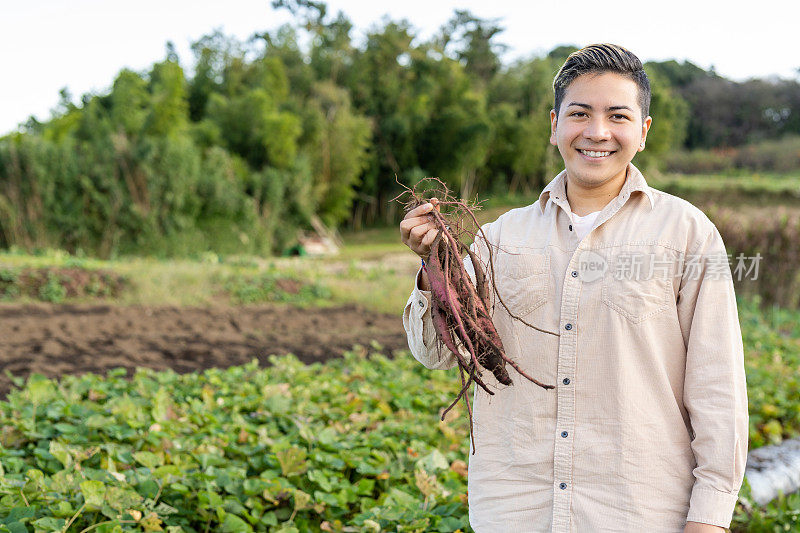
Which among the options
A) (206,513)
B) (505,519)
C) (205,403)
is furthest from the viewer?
(205,403)

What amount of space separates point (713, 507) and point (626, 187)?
0.67 m

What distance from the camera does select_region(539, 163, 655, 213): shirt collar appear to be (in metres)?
1.42

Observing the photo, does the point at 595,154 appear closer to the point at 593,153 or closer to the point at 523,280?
the point at 593,153

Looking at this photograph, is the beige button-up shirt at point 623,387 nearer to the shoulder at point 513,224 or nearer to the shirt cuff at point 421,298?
the shoulder at point 513,224

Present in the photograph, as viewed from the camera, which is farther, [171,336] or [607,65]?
[171,336]

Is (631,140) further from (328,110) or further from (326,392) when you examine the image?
(328,110)

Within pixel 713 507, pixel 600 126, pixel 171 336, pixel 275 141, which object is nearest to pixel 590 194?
pixel 600 126

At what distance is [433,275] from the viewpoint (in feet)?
4.91

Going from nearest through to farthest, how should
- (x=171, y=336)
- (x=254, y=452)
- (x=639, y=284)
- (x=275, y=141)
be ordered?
(x=639, y=284), (x=254, y=452), (x=171, y=336), (x=275, y=141)

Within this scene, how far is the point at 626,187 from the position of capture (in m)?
1.43

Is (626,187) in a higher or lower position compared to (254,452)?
higher

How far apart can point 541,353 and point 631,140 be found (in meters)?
0.50

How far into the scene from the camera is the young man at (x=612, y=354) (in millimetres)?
1314

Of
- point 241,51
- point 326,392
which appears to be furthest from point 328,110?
point 326,392
